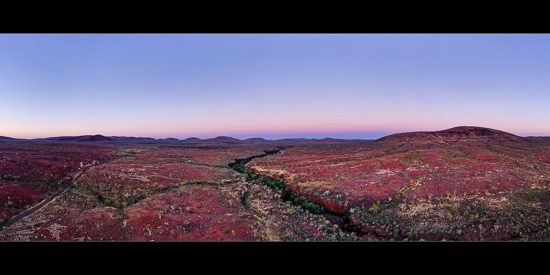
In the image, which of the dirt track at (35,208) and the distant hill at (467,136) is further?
the distant hill at (467,136)

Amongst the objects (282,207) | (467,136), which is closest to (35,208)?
A: (282,207)

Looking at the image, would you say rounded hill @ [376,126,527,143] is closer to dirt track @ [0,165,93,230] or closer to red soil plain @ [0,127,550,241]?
red soil plain @ [0,127,550,241]

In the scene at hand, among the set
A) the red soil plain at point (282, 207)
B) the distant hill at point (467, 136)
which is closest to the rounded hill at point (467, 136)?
the distant hill at point (467, 136)

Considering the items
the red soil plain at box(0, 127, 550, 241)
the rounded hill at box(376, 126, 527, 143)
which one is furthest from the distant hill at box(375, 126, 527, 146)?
the red soil plain at box(0, 127, 550, 241)

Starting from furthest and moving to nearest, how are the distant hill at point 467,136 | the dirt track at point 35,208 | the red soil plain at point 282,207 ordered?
the distant hill at point 467,136 → the dirt track at point 35,208 → the red soil plain at point 282,207

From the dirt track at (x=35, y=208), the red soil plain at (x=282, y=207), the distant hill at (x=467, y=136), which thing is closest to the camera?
the red soil plain at (x=282, y=207)

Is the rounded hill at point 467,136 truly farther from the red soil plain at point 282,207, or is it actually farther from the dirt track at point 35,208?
the dirt track at point 35,208

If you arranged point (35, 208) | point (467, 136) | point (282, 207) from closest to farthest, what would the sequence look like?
1. point (35, 208)
2. point (282, 207)
3. point (467, 136)

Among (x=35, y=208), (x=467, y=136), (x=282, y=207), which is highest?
(x=467, y=136)

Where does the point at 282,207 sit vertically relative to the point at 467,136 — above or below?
below

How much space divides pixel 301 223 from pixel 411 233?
357 centimetres

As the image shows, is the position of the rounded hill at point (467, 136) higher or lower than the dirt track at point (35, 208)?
higher

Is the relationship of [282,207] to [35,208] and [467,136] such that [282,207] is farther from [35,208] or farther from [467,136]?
[467,136]
